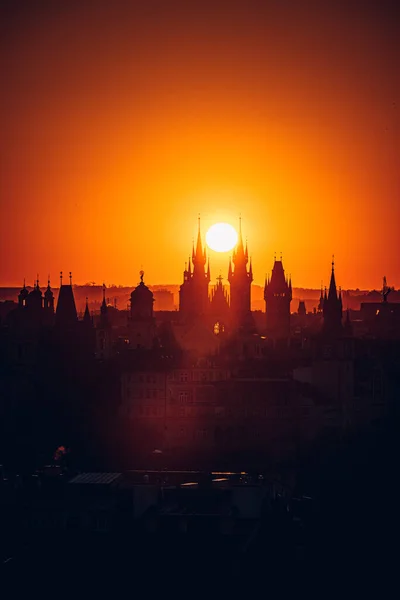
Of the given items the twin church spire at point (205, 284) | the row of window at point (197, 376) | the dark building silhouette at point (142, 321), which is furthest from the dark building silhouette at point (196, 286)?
the row of window at point (197, 376)

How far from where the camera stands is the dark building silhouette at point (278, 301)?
87.6 meters

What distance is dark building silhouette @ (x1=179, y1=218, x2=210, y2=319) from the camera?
9775 cm

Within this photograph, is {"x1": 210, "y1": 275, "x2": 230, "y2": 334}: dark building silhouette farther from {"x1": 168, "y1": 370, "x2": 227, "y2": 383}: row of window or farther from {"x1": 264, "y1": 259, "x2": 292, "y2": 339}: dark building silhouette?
{"x1": 168, "y1": 370, "x2": 227, "y2": 383}: row of window

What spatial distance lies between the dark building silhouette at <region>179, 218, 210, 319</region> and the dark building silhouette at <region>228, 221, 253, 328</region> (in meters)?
2.24

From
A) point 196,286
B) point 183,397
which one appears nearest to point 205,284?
point 196,286

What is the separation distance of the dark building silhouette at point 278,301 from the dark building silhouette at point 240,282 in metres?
2.31

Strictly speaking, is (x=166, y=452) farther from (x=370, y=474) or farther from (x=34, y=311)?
(x=34, y=311)

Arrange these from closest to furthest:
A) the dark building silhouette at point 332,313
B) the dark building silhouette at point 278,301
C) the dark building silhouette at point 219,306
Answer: the dark building silhouette at point 332,313 → the dark building silhouette at point 278,301 → the dark building silhouette at point 219,306

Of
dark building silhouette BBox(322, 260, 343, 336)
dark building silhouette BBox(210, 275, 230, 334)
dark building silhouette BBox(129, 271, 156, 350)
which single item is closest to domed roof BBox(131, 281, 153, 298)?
dark building silhouette BBox(129, 271, 156, 350)

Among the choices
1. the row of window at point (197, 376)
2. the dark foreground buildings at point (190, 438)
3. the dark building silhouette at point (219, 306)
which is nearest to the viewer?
the dark foreground buildings at point (190, 438)

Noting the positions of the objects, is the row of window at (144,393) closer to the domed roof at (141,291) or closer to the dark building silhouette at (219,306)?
the domed roof at (141,291)

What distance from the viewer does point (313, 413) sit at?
62312 mm

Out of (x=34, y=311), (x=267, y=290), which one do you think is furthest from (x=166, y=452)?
(x=267, y=290)

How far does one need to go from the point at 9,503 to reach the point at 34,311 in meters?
35.0
